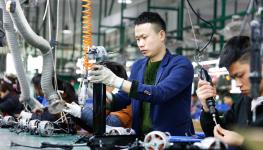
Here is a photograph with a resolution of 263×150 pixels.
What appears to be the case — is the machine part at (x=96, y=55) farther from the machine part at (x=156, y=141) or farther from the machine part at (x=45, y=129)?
the machine part at (x=45, y=129)

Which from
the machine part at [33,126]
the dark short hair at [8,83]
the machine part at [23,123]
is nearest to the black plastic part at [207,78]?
the machine part at [33,126]

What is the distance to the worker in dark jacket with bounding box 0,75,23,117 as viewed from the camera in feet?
19.2

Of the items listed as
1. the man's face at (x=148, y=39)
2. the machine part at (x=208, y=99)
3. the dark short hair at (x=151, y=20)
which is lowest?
the machine part at (x=208, y=99)

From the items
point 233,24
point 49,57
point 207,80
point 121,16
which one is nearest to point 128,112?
point 49,57

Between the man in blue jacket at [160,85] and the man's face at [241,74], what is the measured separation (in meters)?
0.50

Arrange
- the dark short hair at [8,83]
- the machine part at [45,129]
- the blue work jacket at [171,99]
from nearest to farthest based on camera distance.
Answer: the blue work jacket at [171,99] → the machine part at [45,129] → the dark short hair at [8,83]

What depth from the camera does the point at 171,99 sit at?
93.4 inches

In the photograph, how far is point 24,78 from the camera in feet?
10.3

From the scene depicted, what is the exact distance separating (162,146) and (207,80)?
0.49 metres

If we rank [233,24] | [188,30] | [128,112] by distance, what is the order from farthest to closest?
[188,30]
[233,24]
[128,112]

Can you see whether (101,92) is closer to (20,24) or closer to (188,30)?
(20,24)

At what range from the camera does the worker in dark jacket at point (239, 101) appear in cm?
169

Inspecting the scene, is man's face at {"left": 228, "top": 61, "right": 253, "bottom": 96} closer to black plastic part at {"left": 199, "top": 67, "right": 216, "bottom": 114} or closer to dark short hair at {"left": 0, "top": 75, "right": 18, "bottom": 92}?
black plastic part at {"left": 199, "top": 67, "right": 216, "bottom": 114}

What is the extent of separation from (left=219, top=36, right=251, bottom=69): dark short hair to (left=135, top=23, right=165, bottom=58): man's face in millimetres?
687
